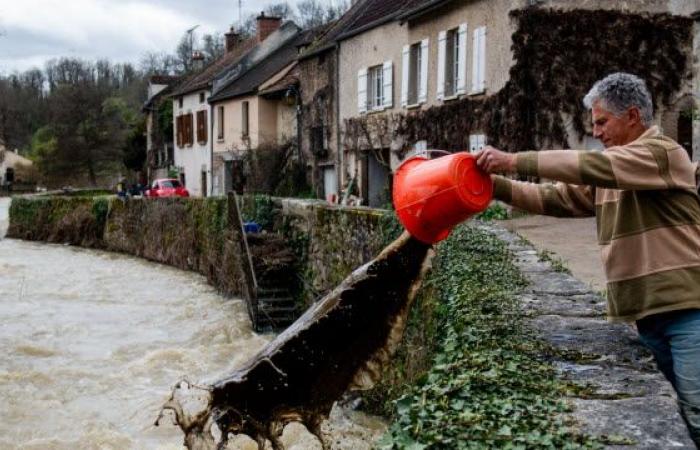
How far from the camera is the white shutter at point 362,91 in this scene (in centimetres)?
2450

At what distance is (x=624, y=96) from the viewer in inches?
136

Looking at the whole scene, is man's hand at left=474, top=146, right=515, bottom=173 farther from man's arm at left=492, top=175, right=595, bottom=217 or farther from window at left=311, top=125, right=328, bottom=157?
window at left=311, top=125, right=328, bottom=157

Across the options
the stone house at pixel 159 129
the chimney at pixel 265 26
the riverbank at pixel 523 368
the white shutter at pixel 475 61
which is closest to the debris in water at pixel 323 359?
the riverbank at pixel 523 368

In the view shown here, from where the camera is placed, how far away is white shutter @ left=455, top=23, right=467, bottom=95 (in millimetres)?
19016

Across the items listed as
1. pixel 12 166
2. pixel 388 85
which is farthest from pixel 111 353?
pixel 12 166

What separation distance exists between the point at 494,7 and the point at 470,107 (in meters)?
2.34

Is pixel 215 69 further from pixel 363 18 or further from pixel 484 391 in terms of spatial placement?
pixel 484 391

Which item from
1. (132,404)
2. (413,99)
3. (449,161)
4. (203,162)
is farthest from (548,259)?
(203,162)

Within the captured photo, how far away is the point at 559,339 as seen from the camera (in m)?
3.71

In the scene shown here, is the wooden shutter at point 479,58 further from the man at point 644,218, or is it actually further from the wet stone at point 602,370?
the man at point 644,218

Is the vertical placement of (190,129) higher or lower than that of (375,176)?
higher

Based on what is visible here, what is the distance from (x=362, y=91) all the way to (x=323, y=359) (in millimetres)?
20579

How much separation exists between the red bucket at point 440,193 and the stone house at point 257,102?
25767 millimetres

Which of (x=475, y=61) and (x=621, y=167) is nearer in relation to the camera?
(x=621, y=167)
